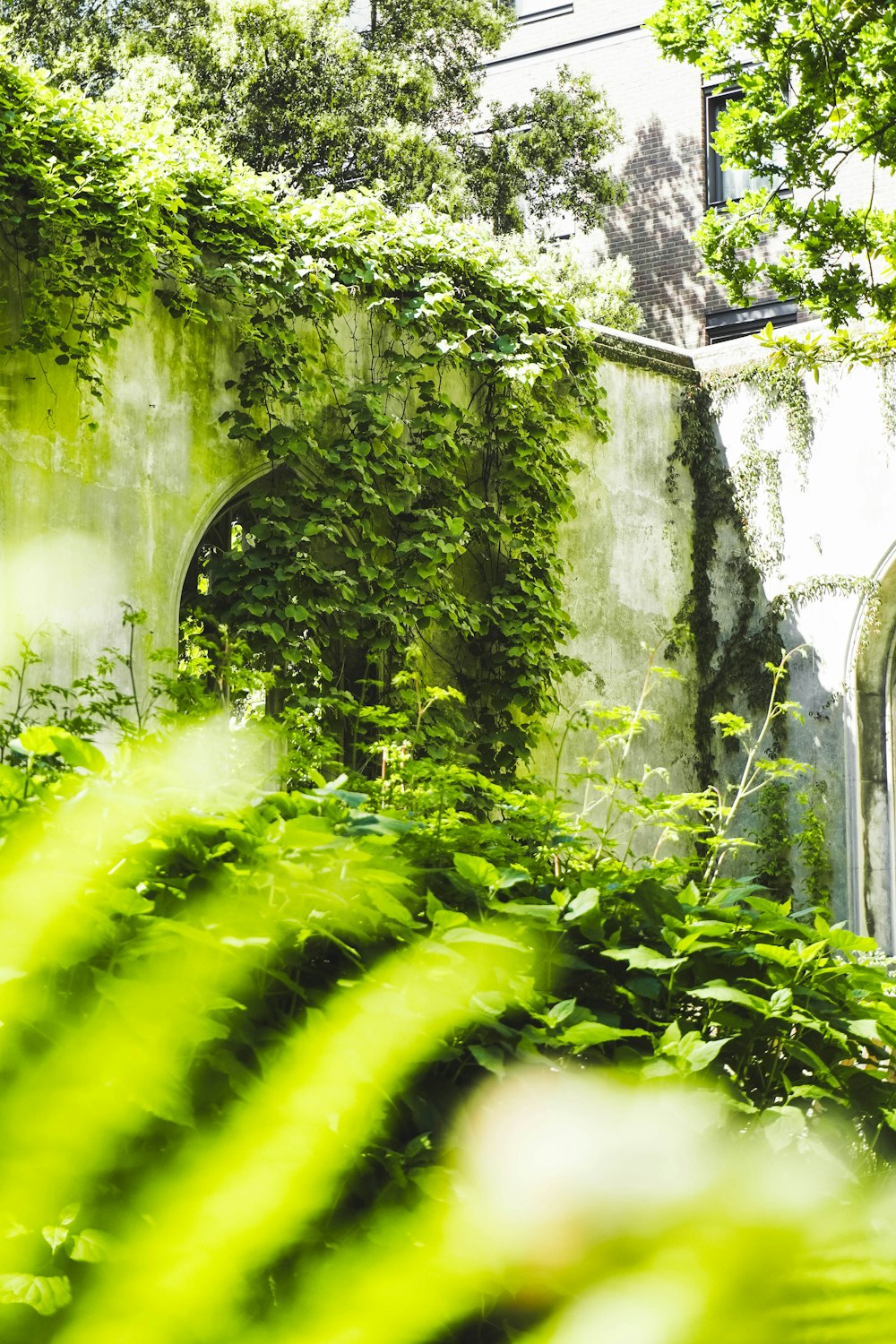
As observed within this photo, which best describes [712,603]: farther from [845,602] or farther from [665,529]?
[845,602]

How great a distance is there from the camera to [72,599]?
19.6ft

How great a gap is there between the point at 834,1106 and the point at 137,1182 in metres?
0.91

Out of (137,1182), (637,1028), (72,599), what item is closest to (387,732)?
(72,599)

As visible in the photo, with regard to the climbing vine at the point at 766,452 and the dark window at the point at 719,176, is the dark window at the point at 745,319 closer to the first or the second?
the dark window at the point at 719,176

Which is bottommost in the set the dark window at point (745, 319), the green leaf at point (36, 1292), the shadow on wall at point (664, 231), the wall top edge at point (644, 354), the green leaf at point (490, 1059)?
the green leaf at point (36, 1292)

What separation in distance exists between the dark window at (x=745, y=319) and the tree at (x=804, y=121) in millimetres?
10187

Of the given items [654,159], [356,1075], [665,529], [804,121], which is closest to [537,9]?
[654,159]

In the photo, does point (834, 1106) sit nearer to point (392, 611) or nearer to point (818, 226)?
point (392, 611)

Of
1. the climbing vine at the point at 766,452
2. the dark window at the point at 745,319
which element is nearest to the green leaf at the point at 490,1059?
the climbing vine at the point at 766,452

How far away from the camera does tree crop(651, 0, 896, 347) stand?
608 cm

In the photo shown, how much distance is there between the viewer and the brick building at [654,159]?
17547 millimetres

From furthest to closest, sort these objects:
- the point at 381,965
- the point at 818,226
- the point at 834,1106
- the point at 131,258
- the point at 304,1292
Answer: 1. the point at 818,226
2. the point at 131,258
3. the point at 834,1106
4. the point at 381,965
5. the point at 304,1292

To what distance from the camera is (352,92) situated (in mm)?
15672

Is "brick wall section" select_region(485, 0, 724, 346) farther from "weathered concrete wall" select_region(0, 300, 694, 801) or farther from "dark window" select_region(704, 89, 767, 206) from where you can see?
"weathered concrete wall" select_region(0, 300, 694, 801)
